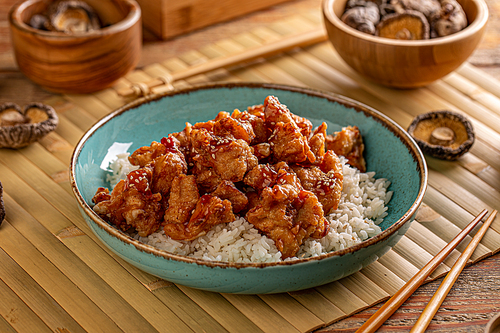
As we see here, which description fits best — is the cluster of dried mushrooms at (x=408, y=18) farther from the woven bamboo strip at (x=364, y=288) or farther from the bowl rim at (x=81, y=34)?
the woven bamboo strip at (x=364, y=288)

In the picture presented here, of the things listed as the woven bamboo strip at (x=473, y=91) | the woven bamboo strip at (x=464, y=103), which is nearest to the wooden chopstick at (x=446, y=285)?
the woven bamboo strip at (x=464, y=103)

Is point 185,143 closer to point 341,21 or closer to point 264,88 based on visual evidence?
point 264,88

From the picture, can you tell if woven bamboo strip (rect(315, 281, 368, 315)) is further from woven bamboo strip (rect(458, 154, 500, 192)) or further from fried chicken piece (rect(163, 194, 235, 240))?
woven bamboo strip (rect(458, 154, 500, 192))

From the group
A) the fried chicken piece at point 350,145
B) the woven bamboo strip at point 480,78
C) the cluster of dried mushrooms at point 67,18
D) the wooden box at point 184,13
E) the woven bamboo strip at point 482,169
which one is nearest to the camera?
the fried chicken piece at point 350,145

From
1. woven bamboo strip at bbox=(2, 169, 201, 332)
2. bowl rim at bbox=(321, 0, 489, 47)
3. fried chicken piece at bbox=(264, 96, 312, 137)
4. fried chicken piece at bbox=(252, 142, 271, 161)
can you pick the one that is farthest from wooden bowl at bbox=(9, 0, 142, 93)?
fried chicken piece at bbox=(252, 142, 271, 161)

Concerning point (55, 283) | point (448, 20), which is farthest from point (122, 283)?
point (448, 20)

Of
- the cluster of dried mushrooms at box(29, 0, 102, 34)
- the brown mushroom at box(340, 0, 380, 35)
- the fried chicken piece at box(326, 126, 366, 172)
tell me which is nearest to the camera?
the fried chicken piece at box(326, 126, 366, 172)

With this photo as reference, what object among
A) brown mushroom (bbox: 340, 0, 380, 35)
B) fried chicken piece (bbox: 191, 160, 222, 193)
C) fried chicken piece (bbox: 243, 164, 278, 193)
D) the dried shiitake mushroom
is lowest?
the dried shiitake mushroom
